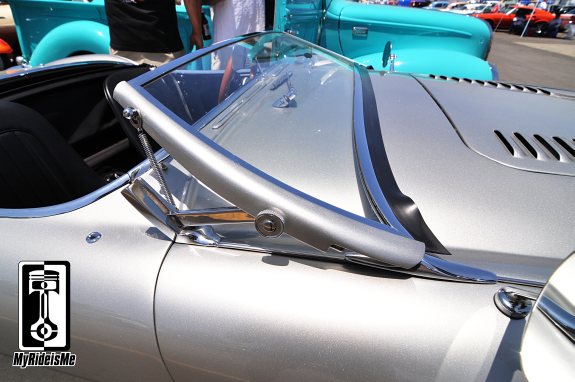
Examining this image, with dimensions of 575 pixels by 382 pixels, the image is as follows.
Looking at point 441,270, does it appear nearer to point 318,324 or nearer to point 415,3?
point 318,324

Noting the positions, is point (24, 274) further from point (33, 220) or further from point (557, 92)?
point (557, 92)

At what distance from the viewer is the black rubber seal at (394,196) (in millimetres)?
825

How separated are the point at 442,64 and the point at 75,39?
3.78 metres

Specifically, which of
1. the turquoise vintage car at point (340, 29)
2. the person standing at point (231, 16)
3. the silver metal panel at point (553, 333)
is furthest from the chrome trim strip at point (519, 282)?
the turquoise vintage car at point (340, 29)

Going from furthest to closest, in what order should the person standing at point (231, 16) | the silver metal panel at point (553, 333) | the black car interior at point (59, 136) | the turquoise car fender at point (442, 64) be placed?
1. the turquoise car fender at point (442, 64)
2. the person standing at point (231, 16)
3. the black car interior at point (59, 136)
4. the silver metal panel at point (553, 333)

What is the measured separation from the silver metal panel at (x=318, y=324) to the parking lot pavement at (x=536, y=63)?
802 cm

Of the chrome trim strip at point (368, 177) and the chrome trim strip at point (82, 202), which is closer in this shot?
the chrome trim strip at point (368, 177)

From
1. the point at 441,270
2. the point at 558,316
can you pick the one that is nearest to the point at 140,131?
the point at 441,270

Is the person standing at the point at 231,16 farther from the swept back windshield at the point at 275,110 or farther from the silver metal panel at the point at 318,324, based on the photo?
the silver metal panel at the point at 318,324

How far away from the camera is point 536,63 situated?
1000 cm

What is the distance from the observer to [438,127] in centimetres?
123

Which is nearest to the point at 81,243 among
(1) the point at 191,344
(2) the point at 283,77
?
(1) the point at 191,344

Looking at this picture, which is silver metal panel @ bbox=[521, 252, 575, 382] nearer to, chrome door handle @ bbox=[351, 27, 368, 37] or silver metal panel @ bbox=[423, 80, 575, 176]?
silver metal panel @ bbox=[423, 80, 575, 176]

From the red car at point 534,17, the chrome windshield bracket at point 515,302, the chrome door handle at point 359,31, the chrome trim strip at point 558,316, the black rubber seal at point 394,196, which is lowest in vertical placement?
the chrome windshield bracket at point 515,302
